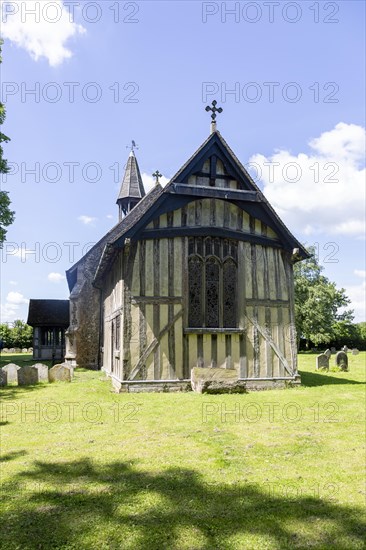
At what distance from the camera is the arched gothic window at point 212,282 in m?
12.7

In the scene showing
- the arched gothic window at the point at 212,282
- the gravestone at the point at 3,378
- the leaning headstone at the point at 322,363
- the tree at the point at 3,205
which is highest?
the tree at the point at 3,205

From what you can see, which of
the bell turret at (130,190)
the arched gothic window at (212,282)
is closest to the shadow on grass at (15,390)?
the arched gothic window at (212,282)

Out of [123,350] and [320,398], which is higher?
[123,350]

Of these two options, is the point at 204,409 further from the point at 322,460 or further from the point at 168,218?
the point at 168,218

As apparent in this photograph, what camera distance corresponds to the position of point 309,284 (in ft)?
144

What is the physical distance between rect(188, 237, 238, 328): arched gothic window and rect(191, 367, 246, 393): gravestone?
4.79ft

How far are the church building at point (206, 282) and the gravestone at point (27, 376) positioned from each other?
293cm

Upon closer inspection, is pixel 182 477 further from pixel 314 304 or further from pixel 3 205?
pixel 314 304

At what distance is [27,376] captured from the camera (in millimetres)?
13461

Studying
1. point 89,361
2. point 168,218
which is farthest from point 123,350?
point 89,361

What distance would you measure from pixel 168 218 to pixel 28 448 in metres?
8.05

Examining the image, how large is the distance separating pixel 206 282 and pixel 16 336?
41541 millimetres

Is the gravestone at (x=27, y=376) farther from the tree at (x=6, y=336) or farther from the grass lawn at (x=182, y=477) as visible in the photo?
the tree at (x=6, y=336)

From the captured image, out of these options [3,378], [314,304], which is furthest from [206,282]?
[314,304]
